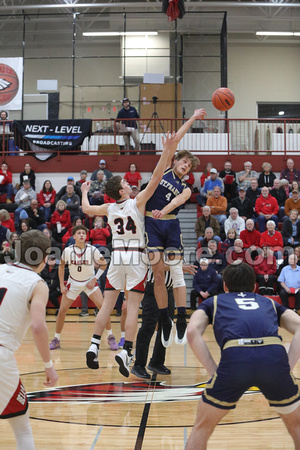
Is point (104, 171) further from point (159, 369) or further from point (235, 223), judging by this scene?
point (159, 369)

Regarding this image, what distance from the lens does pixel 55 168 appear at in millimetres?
18281

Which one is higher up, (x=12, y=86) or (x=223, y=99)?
(x=12, y=86)

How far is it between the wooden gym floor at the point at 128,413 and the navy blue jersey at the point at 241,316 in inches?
49.3

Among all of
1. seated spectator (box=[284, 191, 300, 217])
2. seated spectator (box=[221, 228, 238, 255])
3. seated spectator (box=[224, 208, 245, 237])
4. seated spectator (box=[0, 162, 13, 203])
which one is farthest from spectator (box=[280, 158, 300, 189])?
seated spectator (box=[0, 162, 13, 203])

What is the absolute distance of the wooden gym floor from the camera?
167 inches

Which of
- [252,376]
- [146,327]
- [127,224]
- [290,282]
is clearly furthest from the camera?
[290,282]

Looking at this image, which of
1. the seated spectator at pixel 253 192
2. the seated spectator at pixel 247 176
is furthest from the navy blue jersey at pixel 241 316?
the seated spectator at pixel 247 176

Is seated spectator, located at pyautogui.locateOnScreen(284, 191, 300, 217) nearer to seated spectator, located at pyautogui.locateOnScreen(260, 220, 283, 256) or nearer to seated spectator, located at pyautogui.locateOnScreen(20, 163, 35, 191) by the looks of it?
seated spectator, located at pyautogui.locateOnScreen(260, 220, 283, 256)

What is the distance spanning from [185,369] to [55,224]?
891 centimetres

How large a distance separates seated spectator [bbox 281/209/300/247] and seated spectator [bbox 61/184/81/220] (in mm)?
5873

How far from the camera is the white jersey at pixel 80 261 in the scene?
890 centimetres

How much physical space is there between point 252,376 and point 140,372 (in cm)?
355

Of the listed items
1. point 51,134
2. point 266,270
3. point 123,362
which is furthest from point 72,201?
point 123,362

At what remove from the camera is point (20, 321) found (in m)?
3.44
